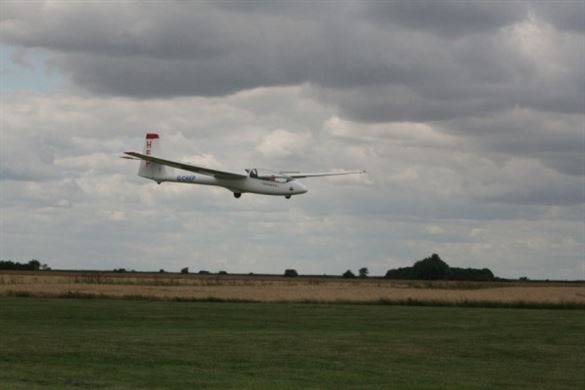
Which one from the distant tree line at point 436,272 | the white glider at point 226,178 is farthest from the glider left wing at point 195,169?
the distant tree line at point 436,272

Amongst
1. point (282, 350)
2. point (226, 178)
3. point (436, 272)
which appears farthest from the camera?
point (436, 272)

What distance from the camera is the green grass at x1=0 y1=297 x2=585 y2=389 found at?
76.1 feet

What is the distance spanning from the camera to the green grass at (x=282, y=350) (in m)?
23.2

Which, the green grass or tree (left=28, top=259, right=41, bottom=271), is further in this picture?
tree (left=28, top=259, right=41, bottom=271)

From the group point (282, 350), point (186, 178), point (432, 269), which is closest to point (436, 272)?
point (432, 269)

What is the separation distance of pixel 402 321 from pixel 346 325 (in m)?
3.94

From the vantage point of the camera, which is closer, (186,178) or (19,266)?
(186,178)

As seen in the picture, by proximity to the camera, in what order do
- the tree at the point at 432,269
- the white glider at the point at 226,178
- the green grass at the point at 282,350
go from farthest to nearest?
the tree at the point at 432,269 → the white glider at the point at 226,178 → the green grass at the point at 282,350

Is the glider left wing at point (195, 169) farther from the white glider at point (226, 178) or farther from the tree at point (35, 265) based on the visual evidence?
the tree at point (35, 265)

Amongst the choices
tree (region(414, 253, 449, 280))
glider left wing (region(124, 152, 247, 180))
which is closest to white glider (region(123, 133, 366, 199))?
glider left wing (region(124, 152, 247, 180))

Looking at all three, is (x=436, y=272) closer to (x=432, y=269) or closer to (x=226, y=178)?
(x=432, y=269)

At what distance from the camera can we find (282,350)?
29391 millimetres

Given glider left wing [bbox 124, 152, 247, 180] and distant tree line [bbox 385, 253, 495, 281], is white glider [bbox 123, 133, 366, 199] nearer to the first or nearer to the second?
glider left wing [bbox 124, 152, 247, 180]

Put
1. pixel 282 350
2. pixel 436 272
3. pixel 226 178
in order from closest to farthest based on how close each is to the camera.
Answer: pixel 282 350
pixel 226 178
pixel 436 272
